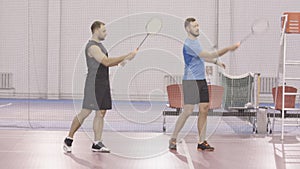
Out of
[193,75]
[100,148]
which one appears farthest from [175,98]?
[100,148]

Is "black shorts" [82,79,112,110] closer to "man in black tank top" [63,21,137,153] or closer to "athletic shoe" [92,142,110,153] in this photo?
"man in black tank top" [63,21,137,153]

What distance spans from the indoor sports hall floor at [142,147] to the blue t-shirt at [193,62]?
102 cm

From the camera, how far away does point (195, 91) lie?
6660 mm

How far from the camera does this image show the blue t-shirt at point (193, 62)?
6.62 meters

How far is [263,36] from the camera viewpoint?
14805 mm

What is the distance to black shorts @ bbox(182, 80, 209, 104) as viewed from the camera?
6.67m

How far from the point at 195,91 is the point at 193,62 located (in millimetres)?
377

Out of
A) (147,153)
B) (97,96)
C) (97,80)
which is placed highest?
(97,80)

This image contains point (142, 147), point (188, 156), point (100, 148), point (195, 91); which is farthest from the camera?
point (142, 147)

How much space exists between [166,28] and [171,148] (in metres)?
8.31

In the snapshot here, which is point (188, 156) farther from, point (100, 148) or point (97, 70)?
point (97, 70)

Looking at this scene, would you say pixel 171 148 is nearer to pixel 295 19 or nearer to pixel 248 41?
pixel 295 19

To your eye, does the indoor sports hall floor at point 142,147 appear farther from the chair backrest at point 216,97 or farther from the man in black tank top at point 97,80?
the man in black tank top at point 97,80

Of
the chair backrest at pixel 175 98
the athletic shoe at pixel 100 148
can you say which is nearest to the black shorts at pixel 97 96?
the athletic shoe at pixel 100 148
